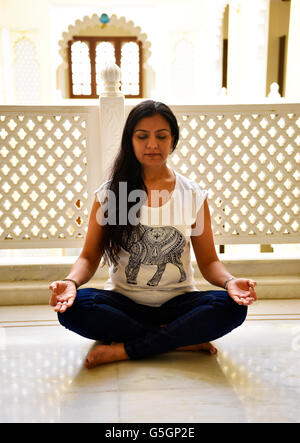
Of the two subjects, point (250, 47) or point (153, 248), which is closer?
point (153, 248)

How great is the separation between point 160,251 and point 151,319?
0.25 meters

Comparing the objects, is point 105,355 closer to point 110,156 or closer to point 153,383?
point 153,383

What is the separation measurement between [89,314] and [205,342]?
1.49 feet

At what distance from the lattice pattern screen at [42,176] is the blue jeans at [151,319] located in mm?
863

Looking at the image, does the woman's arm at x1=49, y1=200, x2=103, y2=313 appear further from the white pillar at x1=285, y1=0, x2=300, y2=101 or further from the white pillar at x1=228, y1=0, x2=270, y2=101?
the white pillar at x1=228, y1=0, x2=270, y2=101

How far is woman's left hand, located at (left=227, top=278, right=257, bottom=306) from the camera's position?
1269 millimetres

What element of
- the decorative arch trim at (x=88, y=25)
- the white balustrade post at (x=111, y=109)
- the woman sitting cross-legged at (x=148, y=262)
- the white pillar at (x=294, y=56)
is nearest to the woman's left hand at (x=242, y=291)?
the woman sitting cross-legged at (x=148, y=262)

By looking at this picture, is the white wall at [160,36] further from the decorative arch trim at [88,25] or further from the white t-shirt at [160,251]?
the white t-shirt at [160,251]

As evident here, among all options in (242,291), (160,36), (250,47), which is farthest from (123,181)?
(160,36)

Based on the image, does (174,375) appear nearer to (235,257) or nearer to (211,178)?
(235,257)

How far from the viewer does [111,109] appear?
2.11 metres

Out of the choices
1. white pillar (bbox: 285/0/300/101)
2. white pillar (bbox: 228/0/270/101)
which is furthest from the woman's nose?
white pillar (bbox: 228/0/270/101)

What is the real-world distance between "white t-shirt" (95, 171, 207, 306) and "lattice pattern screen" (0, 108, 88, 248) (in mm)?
750
